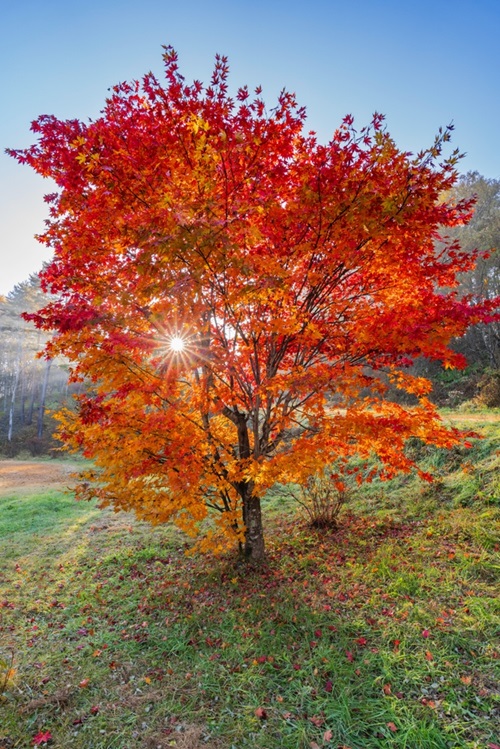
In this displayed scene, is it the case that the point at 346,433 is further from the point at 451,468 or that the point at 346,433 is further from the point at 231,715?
the point at 451,468

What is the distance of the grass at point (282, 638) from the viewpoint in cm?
313

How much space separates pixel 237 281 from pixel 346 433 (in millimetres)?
2388

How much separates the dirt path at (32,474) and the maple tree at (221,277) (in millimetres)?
13155

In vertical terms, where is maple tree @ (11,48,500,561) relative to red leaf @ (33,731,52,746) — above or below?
above

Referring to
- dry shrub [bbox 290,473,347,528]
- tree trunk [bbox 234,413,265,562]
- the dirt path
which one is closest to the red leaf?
tree trunk [bbox 234,413,265,562]

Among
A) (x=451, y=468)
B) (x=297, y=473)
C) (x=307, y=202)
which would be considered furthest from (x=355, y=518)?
(x=307, y=202)

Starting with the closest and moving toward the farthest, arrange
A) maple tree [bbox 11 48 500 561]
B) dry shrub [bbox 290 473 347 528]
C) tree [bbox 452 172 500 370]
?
maple tree [bbox 11 48 500 561]
dry shrub [bbox 290 473 347 528]
tree [bbox 452 172 500 370]

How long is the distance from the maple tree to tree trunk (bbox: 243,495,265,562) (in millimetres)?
472

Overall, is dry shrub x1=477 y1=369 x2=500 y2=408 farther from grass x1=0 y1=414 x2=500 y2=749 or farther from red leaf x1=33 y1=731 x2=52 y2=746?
red leaf x1=33 y1=731 x2=52 y2=746

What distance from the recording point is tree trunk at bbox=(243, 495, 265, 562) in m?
5.76

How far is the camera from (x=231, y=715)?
3303mm

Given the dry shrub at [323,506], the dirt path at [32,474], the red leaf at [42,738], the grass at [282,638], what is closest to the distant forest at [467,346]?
the dirt path at [32,474]

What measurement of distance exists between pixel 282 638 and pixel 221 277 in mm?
4479

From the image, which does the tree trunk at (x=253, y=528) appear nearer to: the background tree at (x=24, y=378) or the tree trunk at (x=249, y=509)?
the tree trunk at (x=249, y=509)
